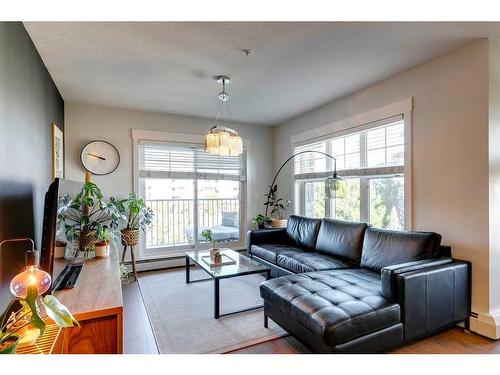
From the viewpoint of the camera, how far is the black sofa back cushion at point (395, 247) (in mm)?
2346

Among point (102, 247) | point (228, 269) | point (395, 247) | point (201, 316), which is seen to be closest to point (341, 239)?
point (395, 247)

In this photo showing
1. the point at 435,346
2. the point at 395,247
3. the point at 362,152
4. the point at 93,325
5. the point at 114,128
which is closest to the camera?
the point at 93,325

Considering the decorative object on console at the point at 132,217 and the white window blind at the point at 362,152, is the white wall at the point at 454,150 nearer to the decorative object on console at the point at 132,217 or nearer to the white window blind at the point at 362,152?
the white window blind at the point at 362,152

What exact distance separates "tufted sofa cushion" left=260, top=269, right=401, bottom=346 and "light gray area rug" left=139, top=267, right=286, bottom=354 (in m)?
0.40

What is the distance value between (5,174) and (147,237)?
9.40ft

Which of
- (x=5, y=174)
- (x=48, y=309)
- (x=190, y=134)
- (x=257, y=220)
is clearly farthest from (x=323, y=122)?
(x=48, y=309)

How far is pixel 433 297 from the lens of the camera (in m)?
2.03

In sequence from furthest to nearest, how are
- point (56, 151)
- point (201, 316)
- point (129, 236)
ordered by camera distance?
point (129, 236) → point (56, 151) → point (201, 316)

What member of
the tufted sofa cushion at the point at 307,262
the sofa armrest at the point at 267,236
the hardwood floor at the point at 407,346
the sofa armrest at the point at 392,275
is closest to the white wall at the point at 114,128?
the sofa armrest at the point at 267,236

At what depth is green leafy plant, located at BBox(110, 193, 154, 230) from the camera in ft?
12.1

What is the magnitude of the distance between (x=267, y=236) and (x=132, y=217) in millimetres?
1980

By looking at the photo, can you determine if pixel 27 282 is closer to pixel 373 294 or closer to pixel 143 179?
pixel 373 294

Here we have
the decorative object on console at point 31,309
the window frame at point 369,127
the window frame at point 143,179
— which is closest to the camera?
the decorative object on console at point 31,309

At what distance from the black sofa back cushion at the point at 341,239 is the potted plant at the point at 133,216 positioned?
2450 millimetres
